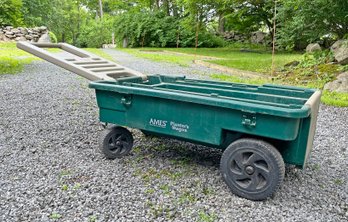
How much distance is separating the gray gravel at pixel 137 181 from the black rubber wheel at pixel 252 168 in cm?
9

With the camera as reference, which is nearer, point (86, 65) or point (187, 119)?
point (187, 119)

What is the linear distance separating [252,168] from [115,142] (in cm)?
135

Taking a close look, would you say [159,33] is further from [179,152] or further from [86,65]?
[179,152]

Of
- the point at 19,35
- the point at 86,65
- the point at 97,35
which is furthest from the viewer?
the point at 97,35

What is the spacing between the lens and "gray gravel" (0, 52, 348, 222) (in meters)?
2.08

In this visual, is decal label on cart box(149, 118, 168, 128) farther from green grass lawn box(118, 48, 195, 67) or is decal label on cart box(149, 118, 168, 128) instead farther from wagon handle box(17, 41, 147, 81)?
green grass lawn box(118, 48, 195, 67)

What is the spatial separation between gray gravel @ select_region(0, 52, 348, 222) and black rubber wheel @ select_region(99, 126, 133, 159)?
7cm

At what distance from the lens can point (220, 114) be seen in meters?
2.24

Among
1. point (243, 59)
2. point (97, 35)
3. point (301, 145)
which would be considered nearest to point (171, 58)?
point (243, 59)

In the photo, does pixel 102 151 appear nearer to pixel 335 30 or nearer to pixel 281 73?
pixel 281 73

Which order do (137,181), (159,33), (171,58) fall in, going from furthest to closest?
(159,33) < (171,58) < (137,181)

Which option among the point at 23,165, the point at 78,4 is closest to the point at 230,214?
the point at 23,165

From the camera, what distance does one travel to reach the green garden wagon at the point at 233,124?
209 cm

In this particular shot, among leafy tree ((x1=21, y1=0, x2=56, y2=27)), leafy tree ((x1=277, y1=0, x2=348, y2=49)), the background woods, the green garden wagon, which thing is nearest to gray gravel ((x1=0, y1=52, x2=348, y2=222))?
the green garden wagon
